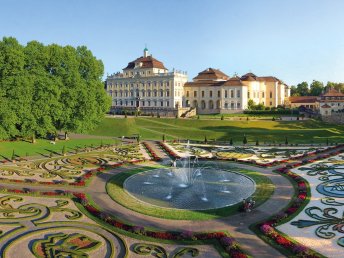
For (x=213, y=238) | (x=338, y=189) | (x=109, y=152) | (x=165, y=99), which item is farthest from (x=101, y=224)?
(x=165, y=99)

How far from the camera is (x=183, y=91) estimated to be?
334 feet

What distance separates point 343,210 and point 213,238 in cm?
1016

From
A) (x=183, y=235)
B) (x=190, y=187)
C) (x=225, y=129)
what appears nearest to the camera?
(x=183, y=235)

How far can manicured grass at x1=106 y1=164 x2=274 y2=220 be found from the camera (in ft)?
73.4

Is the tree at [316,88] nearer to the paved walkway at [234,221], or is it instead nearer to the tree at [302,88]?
the tree at [302,88]

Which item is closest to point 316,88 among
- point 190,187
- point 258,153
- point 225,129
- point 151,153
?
point 225,129

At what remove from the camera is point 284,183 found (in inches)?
1203

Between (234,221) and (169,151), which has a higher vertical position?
(169,151)

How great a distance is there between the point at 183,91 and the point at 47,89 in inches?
2344

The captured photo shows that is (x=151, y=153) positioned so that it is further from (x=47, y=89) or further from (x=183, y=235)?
(x=183, y=235)

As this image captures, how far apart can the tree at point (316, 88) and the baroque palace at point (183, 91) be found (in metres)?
23.2

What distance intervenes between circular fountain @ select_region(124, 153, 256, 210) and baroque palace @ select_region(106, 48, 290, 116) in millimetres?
56617

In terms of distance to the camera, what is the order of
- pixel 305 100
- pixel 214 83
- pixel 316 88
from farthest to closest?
1. pixel 316 88
2. pixel 305 100
3. pixel 214 83

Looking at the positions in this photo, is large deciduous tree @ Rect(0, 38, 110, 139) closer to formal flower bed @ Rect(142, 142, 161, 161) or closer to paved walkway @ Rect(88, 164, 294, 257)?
formal flower bed @ Rect(142, 142, 161, 161)
